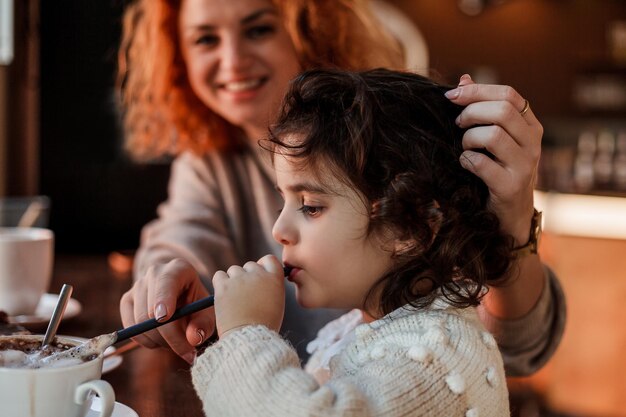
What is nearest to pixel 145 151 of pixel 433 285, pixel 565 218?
pixel 433 285

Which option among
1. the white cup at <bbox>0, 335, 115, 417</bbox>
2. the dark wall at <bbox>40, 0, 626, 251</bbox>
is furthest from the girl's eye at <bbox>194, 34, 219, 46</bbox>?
the dark wall at <bbox>40, 0, 626, 251</bbox>

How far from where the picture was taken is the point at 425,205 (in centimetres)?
74

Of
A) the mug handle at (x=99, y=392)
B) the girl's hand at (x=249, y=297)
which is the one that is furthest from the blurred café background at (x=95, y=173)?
the mug handle at (x=99, y=392)

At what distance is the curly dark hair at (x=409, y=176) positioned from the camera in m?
0.73

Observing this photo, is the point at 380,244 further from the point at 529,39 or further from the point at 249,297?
the point at 529,39

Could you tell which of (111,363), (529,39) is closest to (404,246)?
(111,363)

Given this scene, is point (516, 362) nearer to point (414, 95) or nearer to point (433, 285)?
point (433, 285)

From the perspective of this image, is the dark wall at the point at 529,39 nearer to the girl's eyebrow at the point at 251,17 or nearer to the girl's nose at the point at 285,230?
Result: the girl's eyebrow at the point at 251,17

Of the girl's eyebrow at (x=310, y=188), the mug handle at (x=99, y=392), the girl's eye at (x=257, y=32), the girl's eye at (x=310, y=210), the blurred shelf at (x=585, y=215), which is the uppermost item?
the girl's eye at (x=257, y=32)

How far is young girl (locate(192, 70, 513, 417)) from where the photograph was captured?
2.11ft

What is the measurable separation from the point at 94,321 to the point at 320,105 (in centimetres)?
54

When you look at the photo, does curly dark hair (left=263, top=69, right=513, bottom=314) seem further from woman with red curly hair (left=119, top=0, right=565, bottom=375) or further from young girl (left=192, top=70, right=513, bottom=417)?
woman with red curly hair (left=119, top=0, right=565, bottom=375)

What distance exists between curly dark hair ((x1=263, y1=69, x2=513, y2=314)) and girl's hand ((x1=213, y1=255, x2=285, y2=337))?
0.11 meters

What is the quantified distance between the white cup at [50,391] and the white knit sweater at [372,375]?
0.08 meters
